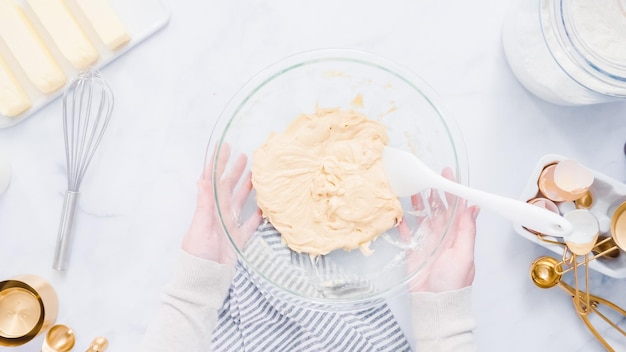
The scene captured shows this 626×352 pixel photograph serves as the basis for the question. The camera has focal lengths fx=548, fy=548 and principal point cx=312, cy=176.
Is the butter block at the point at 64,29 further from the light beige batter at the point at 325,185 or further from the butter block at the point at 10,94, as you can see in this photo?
the light beige batter at the point at 325,185

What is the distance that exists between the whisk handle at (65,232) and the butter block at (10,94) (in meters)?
0.17

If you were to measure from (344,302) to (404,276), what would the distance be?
0.41ft

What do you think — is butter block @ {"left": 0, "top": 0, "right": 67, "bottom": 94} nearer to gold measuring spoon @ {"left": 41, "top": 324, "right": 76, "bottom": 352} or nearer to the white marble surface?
the white marble surface

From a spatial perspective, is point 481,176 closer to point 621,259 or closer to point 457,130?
point 457,130

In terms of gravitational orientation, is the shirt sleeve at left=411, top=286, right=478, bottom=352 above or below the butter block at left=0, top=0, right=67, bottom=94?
below

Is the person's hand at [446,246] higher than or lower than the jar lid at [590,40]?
lower

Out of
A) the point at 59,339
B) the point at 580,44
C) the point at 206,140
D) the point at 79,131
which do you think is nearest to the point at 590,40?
the point at 580,44

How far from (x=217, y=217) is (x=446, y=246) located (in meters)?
0.39

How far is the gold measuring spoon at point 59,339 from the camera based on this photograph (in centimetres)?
94

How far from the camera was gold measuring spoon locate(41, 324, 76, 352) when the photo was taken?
0.94 metres

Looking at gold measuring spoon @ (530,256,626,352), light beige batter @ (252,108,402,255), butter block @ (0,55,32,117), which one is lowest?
gold measuring spoon @ (530,256,626,352)

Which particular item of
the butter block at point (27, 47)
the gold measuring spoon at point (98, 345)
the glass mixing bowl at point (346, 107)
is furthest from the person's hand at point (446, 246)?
the butter block at point (27, 47)

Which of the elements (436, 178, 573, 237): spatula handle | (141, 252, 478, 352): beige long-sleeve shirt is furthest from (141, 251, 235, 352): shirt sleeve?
(436, 178, 573, 237): spatula handle

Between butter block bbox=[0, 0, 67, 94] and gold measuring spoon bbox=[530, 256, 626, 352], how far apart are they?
0.88 meters
